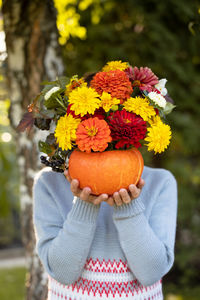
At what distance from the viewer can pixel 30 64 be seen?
9.37 feet

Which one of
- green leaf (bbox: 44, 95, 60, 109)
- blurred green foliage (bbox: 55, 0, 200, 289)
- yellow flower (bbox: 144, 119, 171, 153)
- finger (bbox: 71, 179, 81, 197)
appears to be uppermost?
blurred green foliage (bbox: 55, 0, 200, 289)

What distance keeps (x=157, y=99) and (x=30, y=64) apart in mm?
1515

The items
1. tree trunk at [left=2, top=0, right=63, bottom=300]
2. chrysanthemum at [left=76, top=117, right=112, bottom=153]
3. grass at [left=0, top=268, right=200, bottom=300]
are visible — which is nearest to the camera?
chrysanthemum at [left=76, top=117, right=112, bottom=153]

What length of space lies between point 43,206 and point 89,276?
39 centimetres

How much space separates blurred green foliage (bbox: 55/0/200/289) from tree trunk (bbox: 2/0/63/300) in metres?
1.41

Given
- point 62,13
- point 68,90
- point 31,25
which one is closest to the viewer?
point 68,90

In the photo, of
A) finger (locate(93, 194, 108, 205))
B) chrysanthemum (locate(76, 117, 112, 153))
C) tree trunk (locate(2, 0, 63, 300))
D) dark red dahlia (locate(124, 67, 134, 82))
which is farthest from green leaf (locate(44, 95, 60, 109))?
tree trunk (locate(2, 0, 63, 300))

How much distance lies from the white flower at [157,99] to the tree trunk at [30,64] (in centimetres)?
138

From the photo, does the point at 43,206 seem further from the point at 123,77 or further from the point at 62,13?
the point at 62,13

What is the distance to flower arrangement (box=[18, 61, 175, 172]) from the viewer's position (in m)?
1.51

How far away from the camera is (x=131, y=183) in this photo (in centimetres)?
163

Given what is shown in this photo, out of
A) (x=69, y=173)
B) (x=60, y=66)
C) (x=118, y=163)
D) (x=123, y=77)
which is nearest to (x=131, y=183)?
(x=118, y=163)

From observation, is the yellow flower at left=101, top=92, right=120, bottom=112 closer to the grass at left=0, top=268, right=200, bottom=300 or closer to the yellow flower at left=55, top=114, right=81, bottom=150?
the yellow flower at left=55, top=114, right=81, bottom=150

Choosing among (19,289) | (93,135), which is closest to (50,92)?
(93,135)
